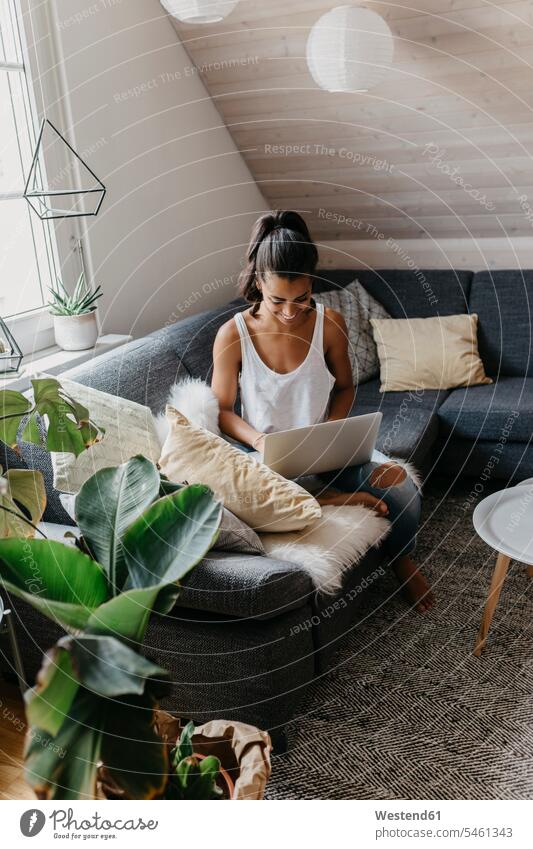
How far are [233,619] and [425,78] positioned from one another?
6.33 ft

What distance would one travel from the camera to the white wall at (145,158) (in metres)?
2.29

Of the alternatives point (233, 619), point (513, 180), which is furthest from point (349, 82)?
point (233, 619)

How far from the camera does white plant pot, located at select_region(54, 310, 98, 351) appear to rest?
86.2 inches

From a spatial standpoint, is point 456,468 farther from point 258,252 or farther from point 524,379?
point 258,252

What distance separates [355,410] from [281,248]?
1.04 metres

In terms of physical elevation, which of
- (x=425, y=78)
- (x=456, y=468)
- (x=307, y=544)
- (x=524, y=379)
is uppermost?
(x=425, y=78)

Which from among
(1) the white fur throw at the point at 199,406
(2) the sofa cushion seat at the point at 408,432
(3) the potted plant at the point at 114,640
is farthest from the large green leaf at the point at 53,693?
(2) the sofa cushion seat at the point at 408,432

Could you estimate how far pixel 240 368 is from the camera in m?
1.97

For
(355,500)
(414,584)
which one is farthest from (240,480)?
(414,584)

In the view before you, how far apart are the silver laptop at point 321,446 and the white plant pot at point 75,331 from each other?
2.40 ft

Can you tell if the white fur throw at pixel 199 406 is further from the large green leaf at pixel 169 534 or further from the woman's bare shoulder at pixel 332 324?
the large green leaf at pixel 169 534

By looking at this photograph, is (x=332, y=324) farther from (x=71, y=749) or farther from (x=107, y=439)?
(x=71, y=749)

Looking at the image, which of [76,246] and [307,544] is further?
[76,246]

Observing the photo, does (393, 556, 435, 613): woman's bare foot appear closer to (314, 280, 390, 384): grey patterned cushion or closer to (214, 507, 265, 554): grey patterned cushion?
(214, 507, 265, 554): grey patterned cushion
